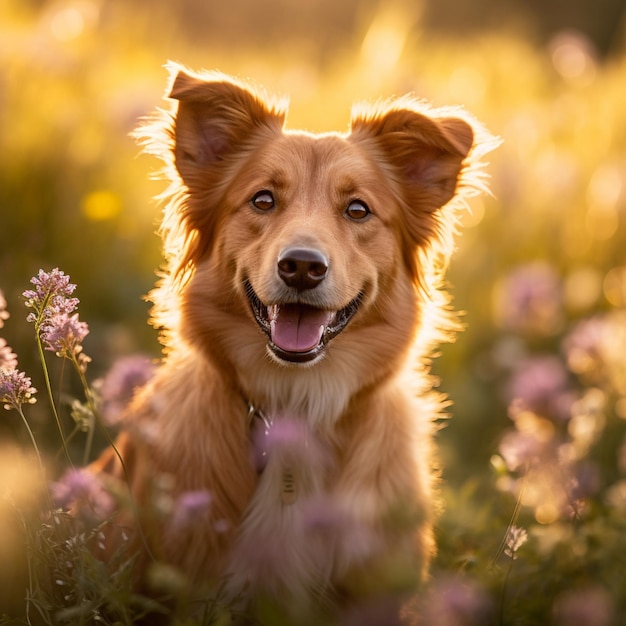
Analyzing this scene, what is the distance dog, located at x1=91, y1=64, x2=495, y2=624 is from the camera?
339 centimetres

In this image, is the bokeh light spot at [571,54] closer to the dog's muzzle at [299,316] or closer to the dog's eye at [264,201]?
the dog's eye at [264,201]

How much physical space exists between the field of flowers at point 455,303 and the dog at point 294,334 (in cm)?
35

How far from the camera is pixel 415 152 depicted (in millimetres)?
4117

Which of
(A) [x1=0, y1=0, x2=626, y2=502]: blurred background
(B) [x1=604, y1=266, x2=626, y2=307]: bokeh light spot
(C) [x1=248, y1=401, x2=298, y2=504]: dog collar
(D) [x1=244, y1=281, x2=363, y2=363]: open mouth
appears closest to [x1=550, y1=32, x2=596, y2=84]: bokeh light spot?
(A) [x1=0, y1=0, x2=626, y2=502]: blurred background

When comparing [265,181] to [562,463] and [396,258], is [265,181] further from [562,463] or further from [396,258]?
[562,463]

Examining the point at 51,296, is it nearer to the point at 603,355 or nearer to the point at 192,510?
the point at 192,510

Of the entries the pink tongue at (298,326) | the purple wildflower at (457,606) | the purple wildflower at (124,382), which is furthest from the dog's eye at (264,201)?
the purple wildflower at (457,606)

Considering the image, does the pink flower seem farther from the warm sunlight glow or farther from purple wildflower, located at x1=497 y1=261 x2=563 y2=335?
the warm sunlight glow

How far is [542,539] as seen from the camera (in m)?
3.52

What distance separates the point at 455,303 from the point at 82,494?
16.4 feet

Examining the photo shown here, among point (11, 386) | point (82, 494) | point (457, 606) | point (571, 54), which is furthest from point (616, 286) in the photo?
point (11, 386)

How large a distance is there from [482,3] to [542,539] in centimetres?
1907

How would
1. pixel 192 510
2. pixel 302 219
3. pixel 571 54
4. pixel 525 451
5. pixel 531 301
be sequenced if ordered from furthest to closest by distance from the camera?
pixel 571 54, pixel 531 301, pixel 302 219, pixel 525 451, pixel 192 510

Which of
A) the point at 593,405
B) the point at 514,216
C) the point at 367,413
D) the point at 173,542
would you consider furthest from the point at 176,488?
the point at 514,216
